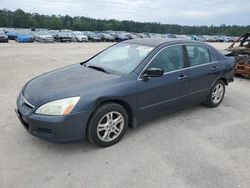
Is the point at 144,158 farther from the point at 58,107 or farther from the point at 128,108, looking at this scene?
the point at 58,107

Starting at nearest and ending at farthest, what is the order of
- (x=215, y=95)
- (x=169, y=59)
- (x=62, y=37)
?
(x=169, y=59) < (x=215, y=95) < (x=62, y=37)

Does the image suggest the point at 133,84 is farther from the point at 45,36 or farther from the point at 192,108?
the point at 45,36

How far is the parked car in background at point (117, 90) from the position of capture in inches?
119

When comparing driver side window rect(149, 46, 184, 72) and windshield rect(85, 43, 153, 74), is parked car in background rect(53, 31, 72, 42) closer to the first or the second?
windshield rect(85, 43, 153, 74)

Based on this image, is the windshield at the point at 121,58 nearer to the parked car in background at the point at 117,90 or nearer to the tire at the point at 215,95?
the parked car in background at the point at 117,90

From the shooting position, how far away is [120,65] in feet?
12.7

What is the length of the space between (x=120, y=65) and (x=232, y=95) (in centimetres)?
367

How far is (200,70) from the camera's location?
449cm

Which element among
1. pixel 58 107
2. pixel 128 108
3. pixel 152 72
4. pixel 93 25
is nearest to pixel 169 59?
pixel 152 72

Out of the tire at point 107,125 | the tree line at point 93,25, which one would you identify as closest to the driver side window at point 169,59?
the tire at point 107,125

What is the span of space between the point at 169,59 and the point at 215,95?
1674 mm

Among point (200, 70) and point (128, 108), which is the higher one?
point (200, 70)

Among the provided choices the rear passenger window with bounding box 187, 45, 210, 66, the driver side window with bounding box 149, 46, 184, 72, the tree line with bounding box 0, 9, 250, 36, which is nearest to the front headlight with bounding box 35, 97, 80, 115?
the driver side window with bounding box 149, 46, 184, 72

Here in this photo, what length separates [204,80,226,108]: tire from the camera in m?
4.93
